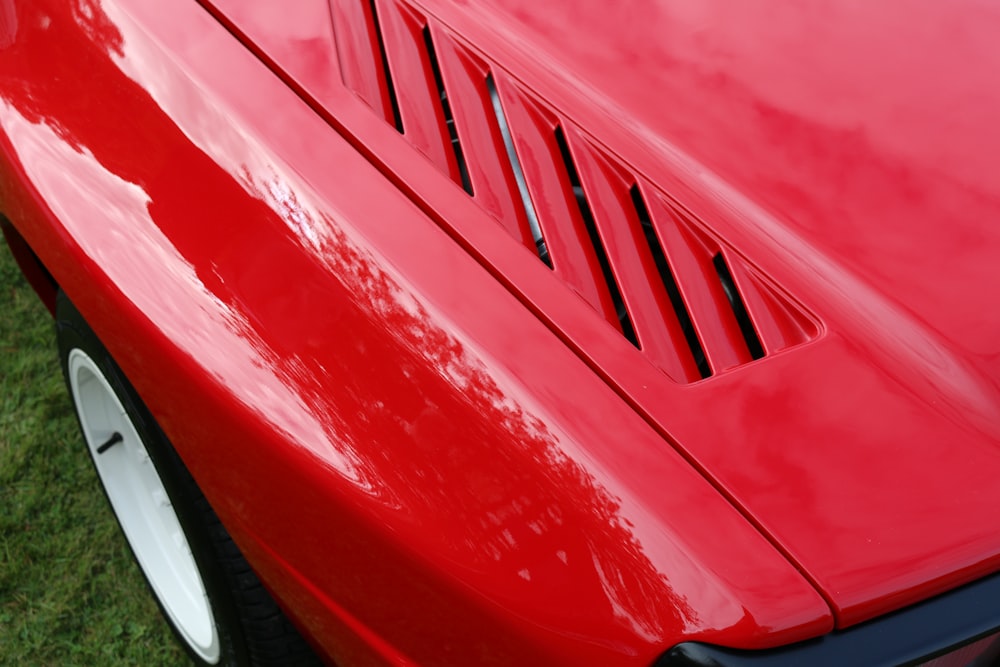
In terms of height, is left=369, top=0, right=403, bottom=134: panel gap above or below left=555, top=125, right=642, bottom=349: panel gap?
above

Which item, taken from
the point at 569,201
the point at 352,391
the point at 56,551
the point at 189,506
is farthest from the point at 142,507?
the point at 569,201

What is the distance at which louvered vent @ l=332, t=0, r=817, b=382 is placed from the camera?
1.21 meters

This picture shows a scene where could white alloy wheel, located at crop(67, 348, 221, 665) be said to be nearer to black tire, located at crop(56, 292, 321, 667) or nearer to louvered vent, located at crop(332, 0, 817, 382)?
black tire, located at crop(56, 292, 321, 667)

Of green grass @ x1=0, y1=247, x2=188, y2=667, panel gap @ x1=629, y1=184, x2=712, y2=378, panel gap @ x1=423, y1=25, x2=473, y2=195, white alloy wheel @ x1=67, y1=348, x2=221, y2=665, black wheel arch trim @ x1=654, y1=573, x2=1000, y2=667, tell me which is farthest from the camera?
green grass @ x1=0, y1=247, x2=188, y2=667

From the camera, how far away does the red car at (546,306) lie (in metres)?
1.05

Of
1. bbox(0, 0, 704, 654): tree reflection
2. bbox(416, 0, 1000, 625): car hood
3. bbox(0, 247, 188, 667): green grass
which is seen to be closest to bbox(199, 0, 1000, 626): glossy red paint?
bbox(416, 0, 1000, 625): car hood

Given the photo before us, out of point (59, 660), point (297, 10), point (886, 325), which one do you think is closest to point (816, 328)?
point (886, 325)

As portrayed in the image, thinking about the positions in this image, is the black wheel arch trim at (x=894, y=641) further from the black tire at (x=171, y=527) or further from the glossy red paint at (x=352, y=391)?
the black tire at (x=171, y=527)

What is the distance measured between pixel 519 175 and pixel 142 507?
1.20 m

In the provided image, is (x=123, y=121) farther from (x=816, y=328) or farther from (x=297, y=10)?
(x=816, y=328)

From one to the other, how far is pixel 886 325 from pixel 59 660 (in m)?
1.80

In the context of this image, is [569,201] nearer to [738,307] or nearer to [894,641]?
[738,307]

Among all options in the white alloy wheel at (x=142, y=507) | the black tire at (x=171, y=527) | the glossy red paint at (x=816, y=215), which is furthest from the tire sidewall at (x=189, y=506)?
the glossy red paint at (x=816, y=215)

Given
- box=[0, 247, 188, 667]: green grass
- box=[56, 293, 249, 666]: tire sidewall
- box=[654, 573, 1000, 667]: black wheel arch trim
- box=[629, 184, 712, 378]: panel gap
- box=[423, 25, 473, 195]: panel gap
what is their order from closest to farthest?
box=[654, 573, 1000, 667]: black wheel arch trim → box=[629, 184, 712, 378]: panel gap → box=[423, 25, 473, 195]: panel gap → box=[56, 293, 249, 666]: tire sidewall → box=[0, 247, 188, 667]: green grass
